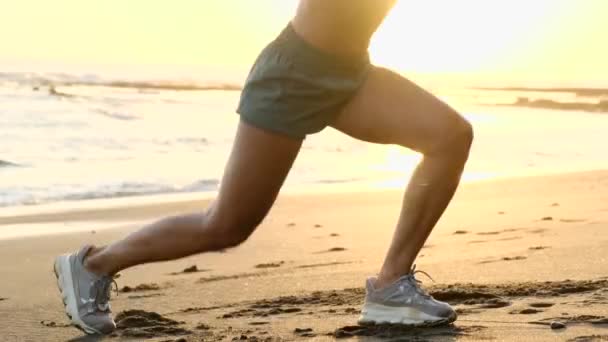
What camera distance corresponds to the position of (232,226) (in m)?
3.60

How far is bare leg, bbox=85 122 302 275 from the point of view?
3.47 metres

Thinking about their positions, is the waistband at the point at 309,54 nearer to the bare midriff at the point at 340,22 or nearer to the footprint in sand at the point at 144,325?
the bare midriff at the point at 340,22

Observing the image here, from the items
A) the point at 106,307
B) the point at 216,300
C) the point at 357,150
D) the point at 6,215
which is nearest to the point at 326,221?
the point at 6,215

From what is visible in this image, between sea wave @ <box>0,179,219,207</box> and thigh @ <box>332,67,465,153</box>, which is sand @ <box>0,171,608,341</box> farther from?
sea wave @ <box>0,179,219,207</box>

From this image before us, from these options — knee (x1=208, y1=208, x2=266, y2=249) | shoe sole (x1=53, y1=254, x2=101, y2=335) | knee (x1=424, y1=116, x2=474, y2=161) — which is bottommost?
shoe sole (x1=53, y1=254, x2=101, y2=335)

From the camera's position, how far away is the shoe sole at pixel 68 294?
3914mm

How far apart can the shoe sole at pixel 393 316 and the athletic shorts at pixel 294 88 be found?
2.67ft

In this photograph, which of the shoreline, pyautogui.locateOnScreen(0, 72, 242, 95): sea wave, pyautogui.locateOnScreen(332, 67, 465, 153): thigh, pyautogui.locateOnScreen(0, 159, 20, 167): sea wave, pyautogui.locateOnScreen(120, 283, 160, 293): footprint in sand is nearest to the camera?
pyautogui.locateOnScreen(332, 67, 465, 153): thigh

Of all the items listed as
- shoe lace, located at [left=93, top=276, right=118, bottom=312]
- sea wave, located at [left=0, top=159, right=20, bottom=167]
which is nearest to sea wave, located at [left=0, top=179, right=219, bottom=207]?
sea wave, located at [left=0, top=159, right=20, bottom=167]

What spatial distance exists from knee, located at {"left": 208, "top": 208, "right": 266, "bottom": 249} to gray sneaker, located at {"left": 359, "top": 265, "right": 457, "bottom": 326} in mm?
604

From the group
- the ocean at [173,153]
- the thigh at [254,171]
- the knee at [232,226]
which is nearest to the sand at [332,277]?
the knee at [232,226]

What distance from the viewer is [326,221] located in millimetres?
7824

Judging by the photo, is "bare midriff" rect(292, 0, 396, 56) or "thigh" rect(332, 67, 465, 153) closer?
"bare midriff" rect(292, 0, 396, 56)

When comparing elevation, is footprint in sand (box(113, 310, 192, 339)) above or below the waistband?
below
